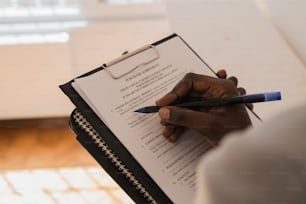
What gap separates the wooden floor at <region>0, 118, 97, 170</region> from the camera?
144 centimetres

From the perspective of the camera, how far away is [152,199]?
68 cm

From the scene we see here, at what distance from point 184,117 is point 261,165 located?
0.34 metres

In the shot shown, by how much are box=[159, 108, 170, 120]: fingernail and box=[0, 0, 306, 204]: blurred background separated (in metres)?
0.44

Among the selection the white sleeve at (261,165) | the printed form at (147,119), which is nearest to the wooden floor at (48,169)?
the printed form at (147,119)

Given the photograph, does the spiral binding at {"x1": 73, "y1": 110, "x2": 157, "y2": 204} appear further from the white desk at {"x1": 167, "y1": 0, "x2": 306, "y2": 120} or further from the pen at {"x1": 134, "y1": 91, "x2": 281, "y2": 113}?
the white desk at {"x1": 167, "y1": 0, "x2": 306, "y2": 120}

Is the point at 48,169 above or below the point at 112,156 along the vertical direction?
below

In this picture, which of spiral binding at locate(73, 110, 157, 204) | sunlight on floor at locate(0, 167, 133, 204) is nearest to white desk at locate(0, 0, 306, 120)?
sunlight on floor at locate(0, 167, 133, 204)

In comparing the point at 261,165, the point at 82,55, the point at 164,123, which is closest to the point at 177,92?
the point at 164,123

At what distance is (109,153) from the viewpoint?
2.28 ft

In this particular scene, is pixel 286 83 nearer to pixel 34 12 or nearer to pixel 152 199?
pixel 152 199

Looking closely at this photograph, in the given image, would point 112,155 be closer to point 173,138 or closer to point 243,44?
point 173,138

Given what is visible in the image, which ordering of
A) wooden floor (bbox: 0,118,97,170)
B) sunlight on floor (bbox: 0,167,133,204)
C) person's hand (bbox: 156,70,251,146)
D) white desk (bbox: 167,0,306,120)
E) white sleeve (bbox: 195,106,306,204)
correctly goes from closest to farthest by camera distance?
white sleeve (bbox: 195,106,306,204) → person's hand (bbox: 156,70,251,146) → white desk (bbox: 167,0,306,120) → sunlight on floor (bbox: 0,167,133,204) → wooden floor (bbox: 0,118,97,170)

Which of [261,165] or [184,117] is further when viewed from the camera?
[184,117]

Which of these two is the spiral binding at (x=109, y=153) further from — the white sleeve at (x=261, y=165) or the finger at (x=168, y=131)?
the white sleeve at (x=261, y=165)
